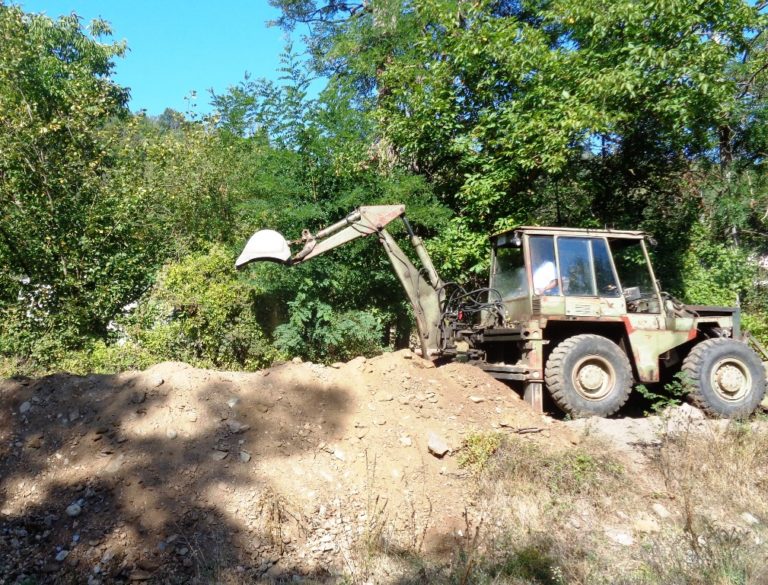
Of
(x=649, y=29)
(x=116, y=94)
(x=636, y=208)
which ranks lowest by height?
(x=636, y=208)

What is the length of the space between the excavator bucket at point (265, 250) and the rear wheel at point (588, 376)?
3.55m

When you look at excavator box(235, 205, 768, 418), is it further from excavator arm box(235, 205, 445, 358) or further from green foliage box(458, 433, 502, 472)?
green foliage box(458, 433, 502, 472)

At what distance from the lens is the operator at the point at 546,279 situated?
847cm

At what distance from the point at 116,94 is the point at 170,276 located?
9552mm

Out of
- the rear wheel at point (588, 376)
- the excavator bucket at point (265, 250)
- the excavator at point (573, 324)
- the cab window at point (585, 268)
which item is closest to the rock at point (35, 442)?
the excavator bucket at point (265, 250)

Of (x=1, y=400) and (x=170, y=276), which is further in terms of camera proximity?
Answer: (x=170, y=276)

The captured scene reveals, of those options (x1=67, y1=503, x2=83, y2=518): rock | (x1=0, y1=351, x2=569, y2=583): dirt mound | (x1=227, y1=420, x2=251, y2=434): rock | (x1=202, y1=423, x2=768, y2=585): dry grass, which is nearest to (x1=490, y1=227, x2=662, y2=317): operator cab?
(x1=0, y1=351, x2=569, y2=583): dirt mound

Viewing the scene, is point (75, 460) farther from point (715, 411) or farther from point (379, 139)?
point (379, 139)

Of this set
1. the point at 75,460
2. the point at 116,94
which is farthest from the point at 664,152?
the point at 116,94

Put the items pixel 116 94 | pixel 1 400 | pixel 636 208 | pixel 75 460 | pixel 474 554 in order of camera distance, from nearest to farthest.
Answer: pixel 474 554, pixel 75 460, pixel 1 400, pixel 636 208, pixel 116 94

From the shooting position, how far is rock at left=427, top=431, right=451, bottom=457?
21.3 feet

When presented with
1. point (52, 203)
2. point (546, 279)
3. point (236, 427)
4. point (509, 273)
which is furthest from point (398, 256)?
point (52, 203)

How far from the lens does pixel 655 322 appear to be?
28.8 ft

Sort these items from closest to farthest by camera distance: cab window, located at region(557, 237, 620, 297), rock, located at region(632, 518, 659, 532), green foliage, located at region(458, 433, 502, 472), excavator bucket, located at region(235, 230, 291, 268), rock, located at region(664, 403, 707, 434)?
rock, located at region(632, 518, 659, 532), green foliage, located at region(458, 433, 502, 472), excavator bucket, located at region(235, 230, 291, 268), rock, located at region(664, 403, 707, 434), cab window, located at region(557, 237, 620, 297)
